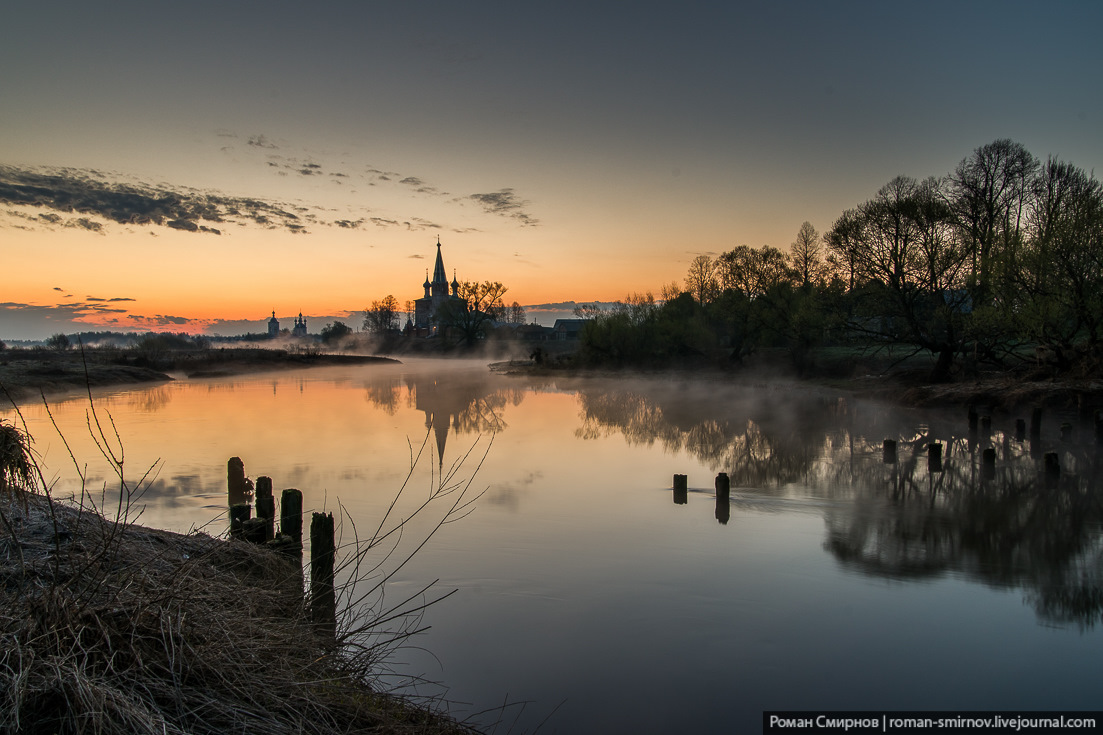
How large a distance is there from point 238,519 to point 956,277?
31695mm

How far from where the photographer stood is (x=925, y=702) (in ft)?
18.6

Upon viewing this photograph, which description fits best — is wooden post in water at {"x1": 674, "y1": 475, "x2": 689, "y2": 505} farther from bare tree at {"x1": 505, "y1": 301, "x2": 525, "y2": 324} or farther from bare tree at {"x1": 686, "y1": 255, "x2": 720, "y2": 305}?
bare tree at {"x1": 505, "y1": 301, "x2": 525, "y2": 324}

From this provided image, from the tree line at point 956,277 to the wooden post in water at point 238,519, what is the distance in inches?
1003

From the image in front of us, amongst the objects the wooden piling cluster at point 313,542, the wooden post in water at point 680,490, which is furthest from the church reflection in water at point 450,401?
the wooden piling cluster at point 313,542

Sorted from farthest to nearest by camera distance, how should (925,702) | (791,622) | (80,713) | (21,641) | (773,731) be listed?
(791,622)
(925,702)
(773,731)
(21,641)
(80,713)

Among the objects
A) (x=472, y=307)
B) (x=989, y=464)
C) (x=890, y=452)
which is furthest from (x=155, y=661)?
(x=472, y=307)

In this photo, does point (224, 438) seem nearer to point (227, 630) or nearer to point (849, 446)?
point (227, 630)

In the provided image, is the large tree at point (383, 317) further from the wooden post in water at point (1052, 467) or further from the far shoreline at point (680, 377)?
the wooden post in water at point (1052, 467)

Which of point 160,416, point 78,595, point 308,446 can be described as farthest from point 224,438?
point 78,595

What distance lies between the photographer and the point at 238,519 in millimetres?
6430

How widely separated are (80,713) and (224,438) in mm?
18352

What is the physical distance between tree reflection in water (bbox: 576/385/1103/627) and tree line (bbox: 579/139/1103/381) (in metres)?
5.11

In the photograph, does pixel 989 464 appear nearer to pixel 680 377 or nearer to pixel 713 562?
pixel 713 562

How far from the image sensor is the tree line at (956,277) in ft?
69.7
